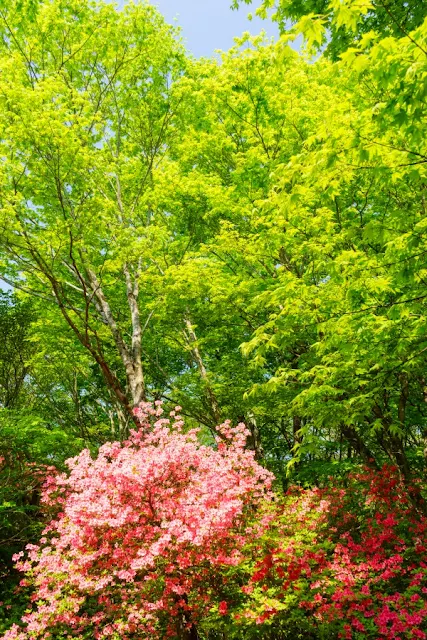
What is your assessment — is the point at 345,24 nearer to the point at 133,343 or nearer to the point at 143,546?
the point at 143,546

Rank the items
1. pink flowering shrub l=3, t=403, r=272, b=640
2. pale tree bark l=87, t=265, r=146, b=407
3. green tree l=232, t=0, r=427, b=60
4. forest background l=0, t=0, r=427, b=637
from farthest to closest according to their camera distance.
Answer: pale tree bark l=87, t=265, r=146, b=407 → pink flowering shrub l=3, t=403, r=272, b=640 → forest background l=0, t=0, r=427, b=637 → green tree l=232, t=0, r=427, b=60

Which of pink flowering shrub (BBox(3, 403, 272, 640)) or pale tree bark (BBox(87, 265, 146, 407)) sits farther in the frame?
pale tree bark (BBox(87, 265, 146, 407))

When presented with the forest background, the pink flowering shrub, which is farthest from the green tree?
the pink flowering shrub

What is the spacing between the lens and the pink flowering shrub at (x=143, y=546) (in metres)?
5.59

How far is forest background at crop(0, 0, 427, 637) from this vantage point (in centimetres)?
516

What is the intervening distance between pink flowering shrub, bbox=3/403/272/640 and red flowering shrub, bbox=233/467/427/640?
65cm

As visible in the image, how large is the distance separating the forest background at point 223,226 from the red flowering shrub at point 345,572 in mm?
1134

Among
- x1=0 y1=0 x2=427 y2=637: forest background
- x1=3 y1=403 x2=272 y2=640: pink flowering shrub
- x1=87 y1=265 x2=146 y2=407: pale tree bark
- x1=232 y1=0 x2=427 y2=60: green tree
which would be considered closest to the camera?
x1=232 y1=0 x2=427 y2=60: green tree

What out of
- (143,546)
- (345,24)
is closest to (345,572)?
(143,546)

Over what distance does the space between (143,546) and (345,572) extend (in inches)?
112

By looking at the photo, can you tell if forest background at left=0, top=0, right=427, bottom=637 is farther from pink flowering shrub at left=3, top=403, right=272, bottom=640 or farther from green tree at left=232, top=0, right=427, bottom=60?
pink flowering shrub at left=3, top=403, right=272, bottom=640

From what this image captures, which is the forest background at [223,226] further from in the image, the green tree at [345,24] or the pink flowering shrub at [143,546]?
the pink flowering shrub at [143,546]

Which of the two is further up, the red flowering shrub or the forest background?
the forest background

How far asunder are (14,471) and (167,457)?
632 centimetres
